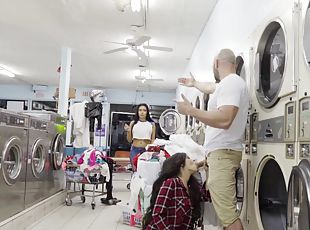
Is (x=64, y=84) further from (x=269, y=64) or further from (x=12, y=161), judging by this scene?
(x=269, y=64)

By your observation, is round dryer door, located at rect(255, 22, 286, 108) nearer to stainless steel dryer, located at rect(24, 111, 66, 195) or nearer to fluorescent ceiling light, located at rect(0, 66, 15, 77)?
stainless steel dryer, located at rect(24, 111, 66, 195)

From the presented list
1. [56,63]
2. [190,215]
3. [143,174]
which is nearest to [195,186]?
[190,215]

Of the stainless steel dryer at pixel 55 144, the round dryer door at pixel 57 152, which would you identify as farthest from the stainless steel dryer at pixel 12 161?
the round dryer door at pixel 57 152

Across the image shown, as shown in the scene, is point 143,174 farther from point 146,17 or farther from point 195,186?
point 146,17

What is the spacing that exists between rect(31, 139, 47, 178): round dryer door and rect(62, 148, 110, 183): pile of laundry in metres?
0.72

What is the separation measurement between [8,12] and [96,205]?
317 cm

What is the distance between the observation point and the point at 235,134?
2.08m

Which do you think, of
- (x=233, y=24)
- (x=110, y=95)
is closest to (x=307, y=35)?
(x=233, y=24)

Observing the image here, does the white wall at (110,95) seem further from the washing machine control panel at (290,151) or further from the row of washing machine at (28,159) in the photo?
the washing machine control panel at (290,151)

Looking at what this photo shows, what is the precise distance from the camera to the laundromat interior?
166 centimetres

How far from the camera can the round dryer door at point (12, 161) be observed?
120 inches

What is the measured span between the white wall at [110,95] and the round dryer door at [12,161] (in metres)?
8.25

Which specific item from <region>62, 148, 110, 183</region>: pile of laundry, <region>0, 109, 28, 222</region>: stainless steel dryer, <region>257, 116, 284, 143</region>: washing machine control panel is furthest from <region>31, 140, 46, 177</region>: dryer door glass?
<region>257, 116, 284, 143</region>: washing machine control panel

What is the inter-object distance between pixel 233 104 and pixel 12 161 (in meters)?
2.48
